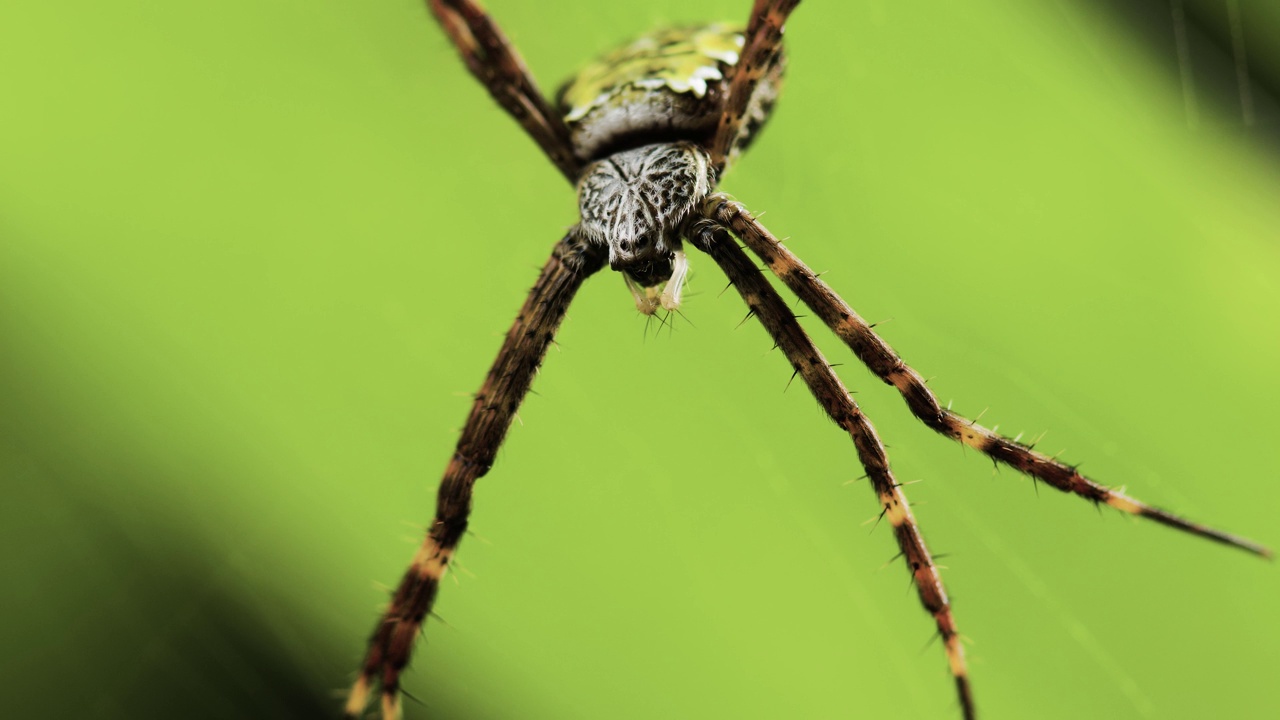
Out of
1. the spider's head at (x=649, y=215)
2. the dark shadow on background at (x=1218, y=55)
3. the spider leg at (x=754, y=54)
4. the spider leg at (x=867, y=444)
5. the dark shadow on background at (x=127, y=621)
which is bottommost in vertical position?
the dark shadow on background at (x=127, y=621)

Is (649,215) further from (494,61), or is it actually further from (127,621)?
(127,621)

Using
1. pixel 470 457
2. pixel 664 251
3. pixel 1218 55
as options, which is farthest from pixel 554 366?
pixel 1218 55

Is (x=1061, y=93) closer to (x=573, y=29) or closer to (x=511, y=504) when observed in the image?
(x=573, y=29)

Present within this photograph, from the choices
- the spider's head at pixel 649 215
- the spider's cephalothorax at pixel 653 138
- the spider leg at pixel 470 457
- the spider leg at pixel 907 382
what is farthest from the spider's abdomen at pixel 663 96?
the spider leg at pixel 907 382

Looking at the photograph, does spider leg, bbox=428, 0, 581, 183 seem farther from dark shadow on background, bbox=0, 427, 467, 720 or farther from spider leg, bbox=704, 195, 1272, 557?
dark shadow on background, bbox=0, 427, 467, 720

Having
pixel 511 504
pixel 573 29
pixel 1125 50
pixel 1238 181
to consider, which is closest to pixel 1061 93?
pixel 1125 50

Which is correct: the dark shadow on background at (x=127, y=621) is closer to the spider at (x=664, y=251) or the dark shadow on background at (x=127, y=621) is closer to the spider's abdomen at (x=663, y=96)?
the spider at (x=664, y=251)

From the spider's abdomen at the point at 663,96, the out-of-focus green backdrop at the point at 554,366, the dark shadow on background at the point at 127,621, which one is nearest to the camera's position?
the spider's abdomen at the point at 663,96
